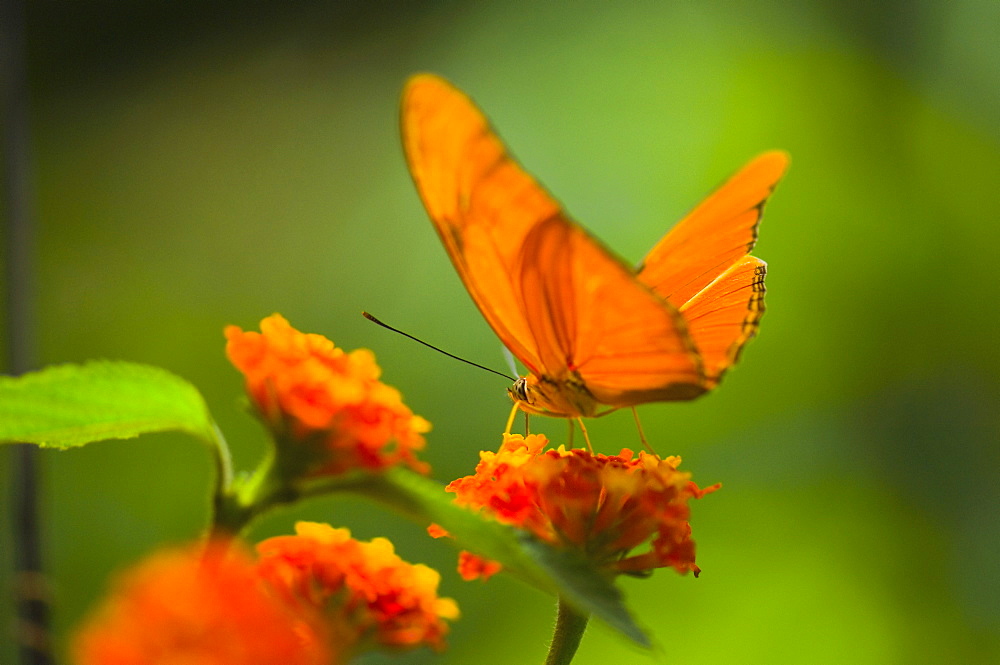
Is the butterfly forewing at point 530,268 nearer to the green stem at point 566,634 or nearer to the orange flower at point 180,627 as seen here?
the green stem at point 566,634

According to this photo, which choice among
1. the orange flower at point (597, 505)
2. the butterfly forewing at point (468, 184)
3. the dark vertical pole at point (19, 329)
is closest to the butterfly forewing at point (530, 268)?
the butterfly forewing at point (468, 184)

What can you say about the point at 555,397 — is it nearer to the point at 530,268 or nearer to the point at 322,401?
the point at 530,268

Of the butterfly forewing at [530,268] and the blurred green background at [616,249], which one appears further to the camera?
the blurred green background at [616,249]

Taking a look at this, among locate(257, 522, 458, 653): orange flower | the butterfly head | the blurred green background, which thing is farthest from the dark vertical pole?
the blurred green background

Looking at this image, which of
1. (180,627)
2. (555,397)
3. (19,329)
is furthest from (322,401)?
(19,329)

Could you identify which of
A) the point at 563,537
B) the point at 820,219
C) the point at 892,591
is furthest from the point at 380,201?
the point at 563,537

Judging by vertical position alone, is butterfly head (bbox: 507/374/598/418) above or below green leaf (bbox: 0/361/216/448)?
below

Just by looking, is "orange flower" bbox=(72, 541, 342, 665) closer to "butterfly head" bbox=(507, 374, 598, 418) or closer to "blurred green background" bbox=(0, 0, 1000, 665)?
"butterfly head" bbox=(507, 374, 598, 418)
